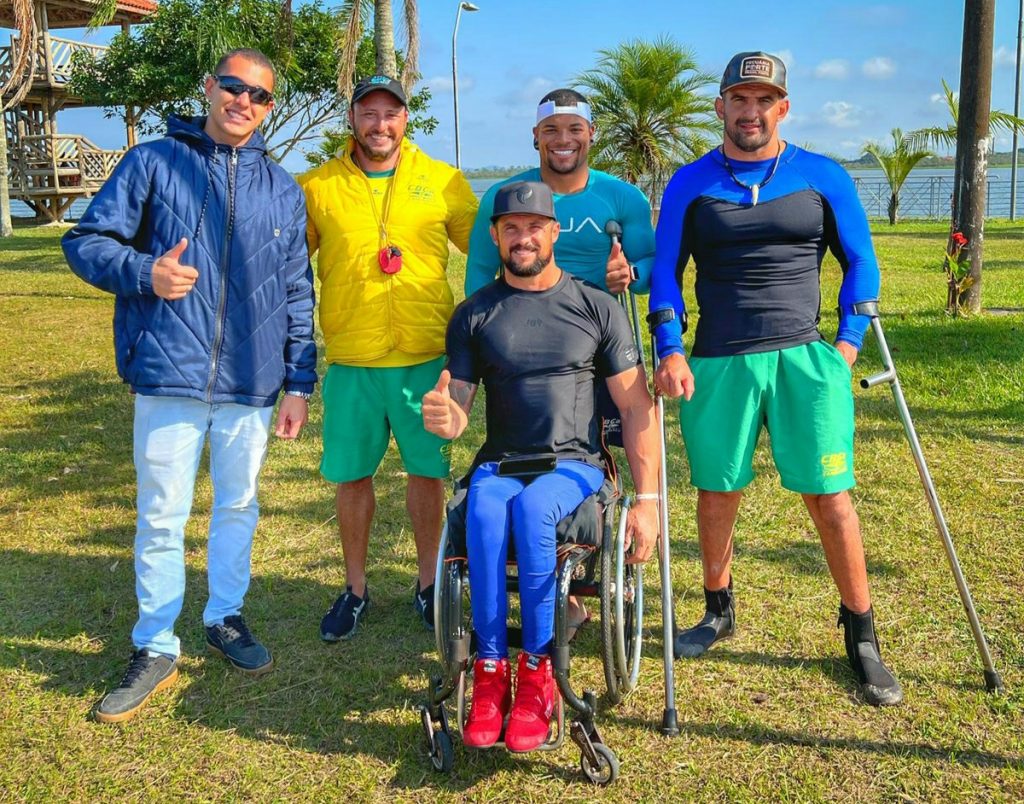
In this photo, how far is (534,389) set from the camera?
359cm

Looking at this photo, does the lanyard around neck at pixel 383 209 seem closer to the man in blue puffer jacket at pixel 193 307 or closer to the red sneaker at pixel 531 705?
the man in blue puffer jacket at pixel 193 307

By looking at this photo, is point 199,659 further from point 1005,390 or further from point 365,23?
point 365,23

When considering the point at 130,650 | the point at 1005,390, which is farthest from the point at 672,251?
the point at 1005,390

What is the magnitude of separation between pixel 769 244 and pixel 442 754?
2194 millimetres

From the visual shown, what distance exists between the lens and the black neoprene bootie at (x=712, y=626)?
4.00m

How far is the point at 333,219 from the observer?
4.11m

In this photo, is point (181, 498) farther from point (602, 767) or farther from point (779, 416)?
point (779, 416)

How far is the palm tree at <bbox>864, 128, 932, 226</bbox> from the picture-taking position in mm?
27500

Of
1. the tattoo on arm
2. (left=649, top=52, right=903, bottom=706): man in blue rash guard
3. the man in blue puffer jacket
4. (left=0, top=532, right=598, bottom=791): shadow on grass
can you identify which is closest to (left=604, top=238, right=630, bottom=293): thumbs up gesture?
(left=649, top=52, right=903, bottom=706): man in blue rash guard

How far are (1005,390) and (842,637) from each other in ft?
14.3

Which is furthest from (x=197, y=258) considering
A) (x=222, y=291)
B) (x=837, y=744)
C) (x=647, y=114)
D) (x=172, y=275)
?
(x=647, y=114)

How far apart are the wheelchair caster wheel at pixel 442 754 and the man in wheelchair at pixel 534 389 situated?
0.66 ft

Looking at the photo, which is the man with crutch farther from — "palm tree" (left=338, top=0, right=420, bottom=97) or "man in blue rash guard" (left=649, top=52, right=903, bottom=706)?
"palm tree" (left=338, top=0, right=420, bottom=97)

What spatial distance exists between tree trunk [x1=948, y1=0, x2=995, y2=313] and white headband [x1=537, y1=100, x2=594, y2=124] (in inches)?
299
